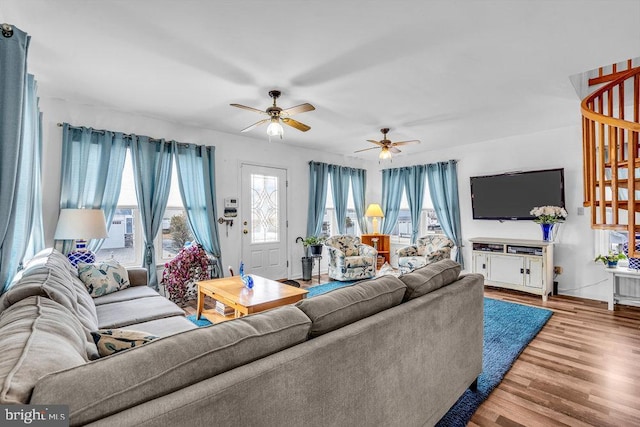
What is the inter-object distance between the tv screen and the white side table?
1.12 metres

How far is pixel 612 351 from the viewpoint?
277cm

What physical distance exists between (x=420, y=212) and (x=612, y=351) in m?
3.70

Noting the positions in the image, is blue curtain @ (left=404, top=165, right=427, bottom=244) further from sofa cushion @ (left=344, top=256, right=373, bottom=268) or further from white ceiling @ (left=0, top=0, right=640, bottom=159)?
white ceiling @ (left=0, top=0, right=640, bottom=159)

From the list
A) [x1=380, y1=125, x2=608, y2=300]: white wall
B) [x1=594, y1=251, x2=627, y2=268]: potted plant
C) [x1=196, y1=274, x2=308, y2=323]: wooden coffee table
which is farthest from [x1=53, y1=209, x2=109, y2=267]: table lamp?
[x1=594, y1=251, x2=627, y2=268]: potted plant

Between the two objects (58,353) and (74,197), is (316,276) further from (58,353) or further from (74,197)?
(58,353)

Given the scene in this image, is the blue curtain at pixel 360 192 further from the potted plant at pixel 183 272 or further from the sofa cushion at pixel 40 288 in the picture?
the sofa cushion at pixel 40 288

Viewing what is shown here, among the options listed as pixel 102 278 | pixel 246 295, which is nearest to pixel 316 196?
pixel 246 295

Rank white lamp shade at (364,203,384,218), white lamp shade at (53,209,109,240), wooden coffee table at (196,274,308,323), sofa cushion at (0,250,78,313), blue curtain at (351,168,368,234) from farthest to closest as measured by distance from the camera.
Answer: blue curtain at (351,168,368,234), white lamp shade at (364,203,384,218), white lamp shade at (53,209,109,240), wooden coffee table at (196,274,308,323), sofa cushion at (0,250,78,313)

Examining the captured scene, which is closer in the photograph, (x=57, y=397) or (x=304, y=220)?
(x=57, y=397)

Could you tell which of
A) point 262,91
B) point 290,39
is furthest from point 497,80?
point 262,91

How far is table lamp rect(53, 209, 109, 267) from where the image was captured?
10.00 ft

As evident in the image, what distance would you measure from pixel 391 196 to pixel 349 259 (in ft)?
6.79

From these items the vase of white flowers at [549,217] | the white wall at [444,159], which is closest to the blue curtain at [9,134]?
the white wall at [444,159]

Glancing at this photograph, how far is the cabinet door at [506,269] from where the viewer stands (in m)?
4.55
